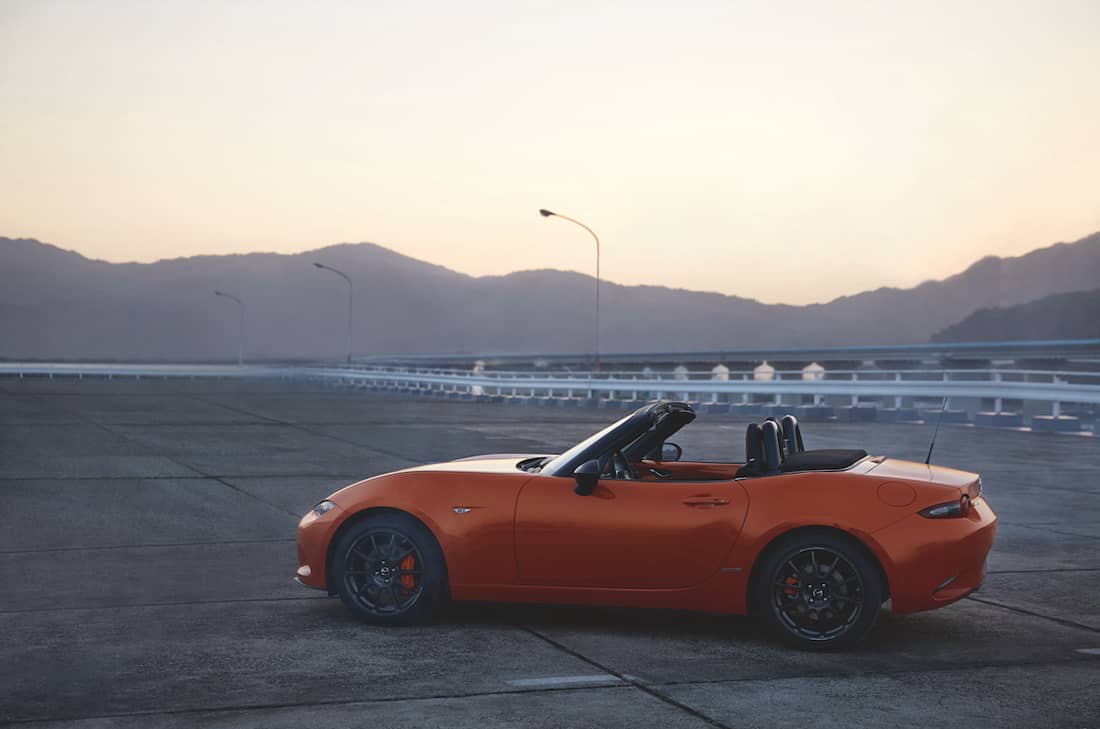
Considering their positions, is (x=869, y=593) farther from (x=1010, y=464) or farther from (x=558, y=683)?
(x=1010, y=464)

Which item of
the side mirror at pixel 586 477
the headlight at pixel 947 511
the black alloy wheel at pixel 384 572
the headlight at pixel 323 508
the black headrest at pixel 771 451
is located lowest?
the black alloy wheel at pixel 384 572

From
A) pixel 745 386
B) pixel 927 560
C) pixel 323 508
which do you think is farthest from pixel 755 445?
pixel 745 386

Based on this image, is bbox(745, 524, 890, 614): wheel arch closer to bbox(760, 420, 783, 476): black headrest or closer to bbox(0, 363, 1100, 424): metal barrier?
bbox(760, 420, 783, 476): black headrest

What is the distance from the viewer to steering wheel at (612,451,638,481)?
7.17 metres

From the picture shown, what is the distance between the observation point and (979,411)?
88.9ft

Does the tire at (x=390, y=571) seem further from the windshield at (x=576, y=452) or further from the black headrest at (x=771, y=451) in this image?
the black headrest at (x=771, y=451)

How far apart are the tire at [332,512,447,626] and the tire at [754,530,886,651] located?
174 cm

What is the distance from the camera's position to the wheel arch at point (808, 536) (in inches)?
257

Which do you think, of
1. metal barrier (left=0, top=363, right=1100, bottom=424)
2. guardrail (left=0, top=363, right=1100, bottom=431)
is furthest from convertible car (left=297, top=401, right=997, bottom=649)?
metal barrier (left=0, top=363, right=1100, bottom=424)

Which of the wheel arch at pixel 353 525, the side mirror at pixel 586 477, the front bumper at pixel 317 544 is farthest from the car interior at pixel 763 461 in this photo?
the front bumper at pixel 317 544

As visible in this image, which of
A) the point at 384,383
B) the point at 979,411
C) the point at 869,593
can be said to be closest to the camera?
the point at 869,593

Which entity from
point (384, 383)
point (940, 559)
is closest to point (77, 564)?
point (940, 559)

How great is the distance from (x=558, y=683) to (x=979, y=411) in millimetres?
23055

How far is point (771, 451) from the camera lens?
7012mm
